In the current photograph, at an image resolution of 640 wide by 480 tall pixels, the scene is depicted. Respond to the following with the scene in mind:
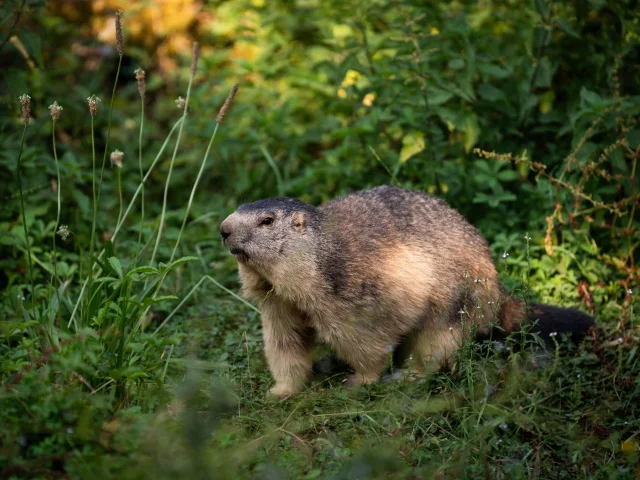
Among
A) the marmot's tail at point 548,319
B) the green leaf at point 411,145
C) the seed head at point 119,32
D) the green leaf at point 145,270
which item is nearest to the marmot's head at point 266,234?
the green leaf at point 145,270

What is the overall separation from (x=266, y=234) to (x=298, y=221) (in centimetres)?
25

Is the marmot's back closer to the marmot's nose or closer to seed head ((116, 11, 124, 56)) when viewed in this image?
the marmot's nose

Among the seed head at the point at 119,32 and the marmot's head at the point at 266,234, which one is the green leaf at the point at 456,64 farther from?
the seed head at the point at 119,32

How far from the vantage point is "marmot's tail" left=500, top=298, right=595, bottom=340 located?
5.14 meters

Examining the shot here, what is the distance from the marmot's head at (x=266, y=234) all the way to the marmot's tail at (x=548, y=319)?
1625 mm

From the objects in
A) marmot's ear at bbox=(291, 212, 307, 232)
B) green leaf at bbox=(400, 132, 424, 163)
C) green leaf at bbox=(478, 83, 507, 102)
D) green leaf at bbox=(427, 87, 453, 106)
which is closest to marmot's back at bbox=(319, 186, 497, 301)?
marmot's ear at bbox=(291, 212, 307, 232)

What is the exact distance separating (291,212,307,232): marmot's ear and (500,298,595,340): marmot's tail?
1.62m

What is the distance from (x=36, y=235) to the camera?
612cm

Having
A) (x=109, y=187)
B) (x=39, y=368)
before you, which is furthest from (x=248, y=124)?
(x=39, y=368)

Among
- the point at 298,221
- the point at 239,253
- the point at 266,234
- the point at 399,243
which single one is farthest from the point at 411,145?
the point at 239,253

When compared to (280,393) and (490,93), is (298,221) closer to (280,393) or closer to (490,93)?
(280,393)

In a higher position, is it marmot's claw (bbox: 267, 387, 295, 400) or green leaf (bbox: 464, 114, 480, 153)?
green leaf (bbox: 464, 114, 480, 153)

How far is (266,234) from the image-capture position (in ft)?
15.4

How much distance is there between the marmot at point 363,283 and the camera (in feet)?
15.4
